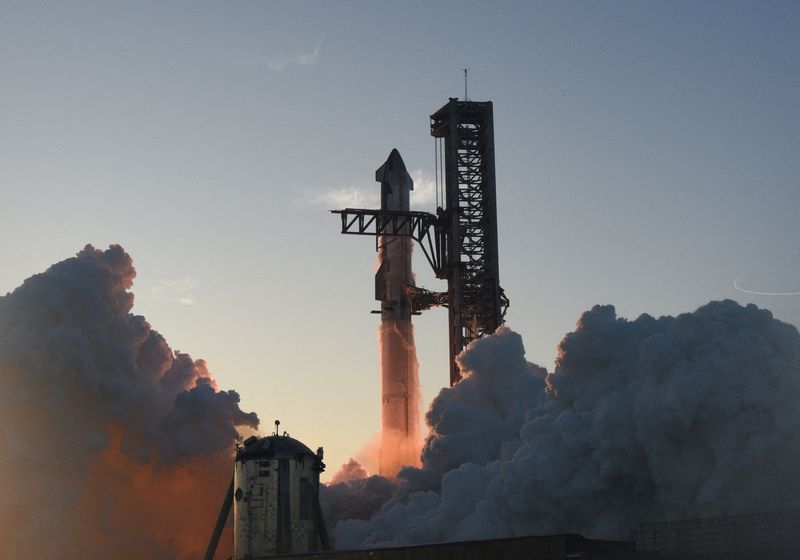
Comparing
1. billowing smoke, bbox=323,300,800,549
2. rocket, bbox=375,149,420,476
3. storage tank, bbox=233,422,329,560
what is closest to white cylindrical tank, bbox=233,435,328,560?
storage tank, bbox=233,422,329,560

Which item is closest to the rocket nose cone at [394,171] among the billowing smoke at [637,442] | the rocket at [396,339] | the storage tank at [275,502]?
the rocket at [396,339]

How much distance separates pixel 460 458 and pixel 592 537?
1630 centimetres

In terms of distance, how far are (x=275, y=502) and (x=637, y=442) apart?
760 inches

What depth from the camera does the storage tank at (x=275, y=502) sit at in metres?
73.5

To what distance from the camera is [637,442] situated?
70125 mm

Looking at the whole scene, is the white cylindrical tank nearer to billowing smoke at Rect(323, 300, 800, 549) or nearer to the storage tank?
the storage tank

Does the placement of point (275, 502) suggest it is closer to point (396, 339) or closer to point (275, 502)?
point (275, 502)

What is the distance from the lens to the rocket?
9712 cm

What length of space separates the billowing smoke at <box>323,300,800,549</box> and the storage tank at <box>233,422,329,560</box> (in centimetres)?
847

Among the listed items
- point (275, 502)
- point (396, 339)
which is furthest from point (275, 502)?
point (396, 339)

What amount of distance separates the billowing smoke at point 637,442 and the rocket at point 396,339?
36.2 feet

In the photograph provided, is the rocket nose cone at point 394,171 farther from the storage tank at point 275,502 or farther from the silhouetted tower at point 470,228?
the storage tank at point 275,502

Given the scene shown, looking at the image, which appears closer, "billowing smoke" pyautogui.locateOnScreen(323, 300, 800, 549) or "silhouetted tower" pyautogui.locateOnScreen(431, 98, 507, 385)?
"billowing smoke" pyautogui.locateOnScreen(323, 300, 800, 549)

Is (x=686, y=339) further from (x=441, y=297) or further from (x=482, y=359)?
(x=441, y=297)
